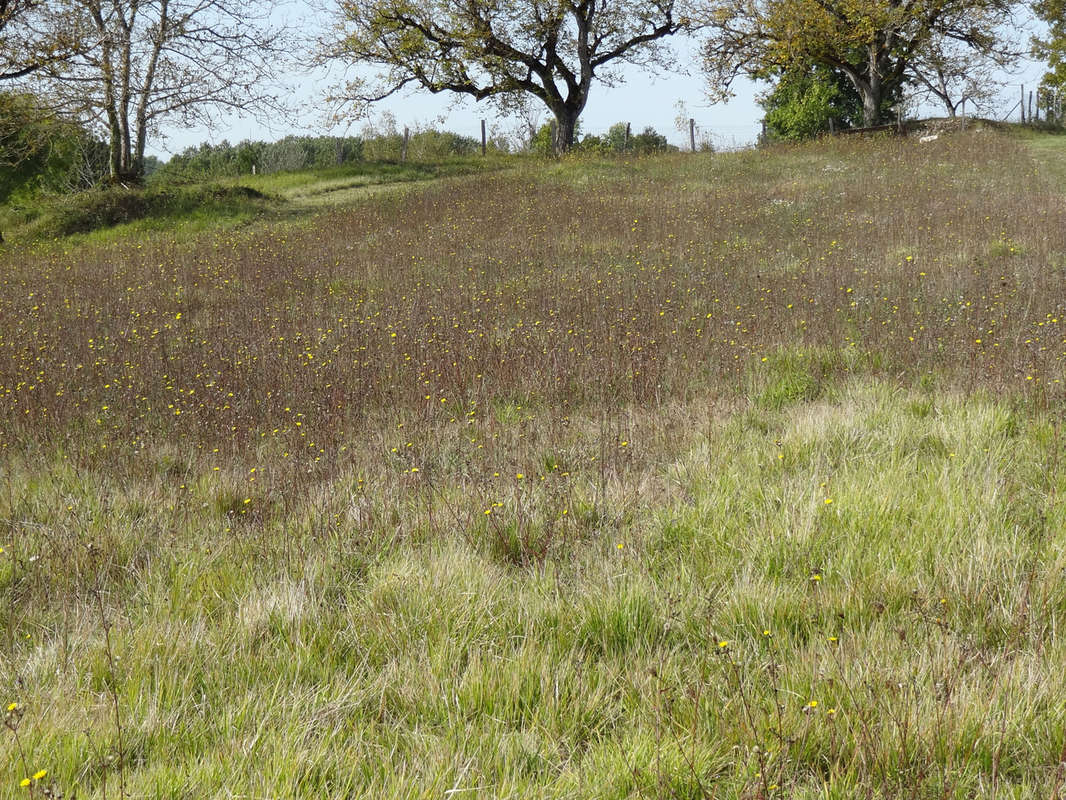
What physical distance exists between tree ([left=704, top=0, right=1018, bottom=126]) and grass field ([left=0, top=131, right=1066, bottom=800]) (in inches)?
922

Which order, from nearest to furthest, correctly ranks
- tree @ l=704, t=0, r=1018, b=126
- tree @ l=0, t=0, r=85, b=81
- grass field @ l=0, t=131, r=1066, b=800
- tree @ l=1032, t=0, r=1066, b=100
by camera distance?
grass field @ l=0, t=131, r=1066, b=800
tree @ l=0, t=0, r=85, b=81
tree @ l=704, t=0, r=1018, b=126
tree @ l=1032, t=0, r=1066, b=100

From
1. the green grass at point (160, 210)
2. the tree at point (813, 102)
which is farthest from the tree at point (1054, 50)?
the green grass at point (160, 210)

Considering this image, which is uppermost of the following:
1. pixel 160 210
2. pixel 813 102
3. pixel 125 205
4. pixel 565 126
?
pixel 813 102

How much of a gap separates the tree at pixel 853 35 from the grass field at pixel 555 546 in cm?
2343

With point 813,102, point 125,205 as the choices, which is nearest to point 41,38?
point 125,205

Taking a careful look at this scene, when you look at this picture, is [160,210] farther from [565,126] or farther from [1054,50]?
[1054,50]

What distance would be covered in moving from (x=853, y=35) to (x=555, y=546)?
102ft

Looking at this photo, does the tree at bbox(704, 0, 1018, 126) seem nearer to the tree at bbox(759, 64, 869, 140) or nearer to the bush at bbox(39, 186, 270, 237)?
Answer: the tree at bbox(759, 64, 869, 140)

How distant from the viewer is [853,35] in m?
28.4

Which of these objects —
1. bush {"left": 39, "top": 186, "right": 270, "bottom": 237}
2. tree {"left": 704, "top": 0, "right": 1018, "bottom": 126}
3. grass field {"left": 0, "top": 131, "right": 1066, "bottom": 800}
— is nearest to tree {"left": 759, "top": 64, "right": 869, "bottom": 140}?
tree {"left": 704, "top": 0, "right": 1018, "bottom": 126}

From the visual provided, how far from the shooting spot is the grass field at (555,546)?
2141mm

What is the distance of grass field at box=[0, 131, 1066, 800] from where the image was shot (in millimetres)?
2141

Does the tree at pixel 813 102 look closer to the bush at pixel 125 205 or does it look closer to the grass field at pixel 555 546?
the bush at pixel 125 205

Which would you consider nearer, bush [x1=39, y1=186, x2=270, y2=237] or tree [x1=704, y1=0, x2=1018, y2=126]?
bush [x1=39, y1=186, x2=270, y2=237]
